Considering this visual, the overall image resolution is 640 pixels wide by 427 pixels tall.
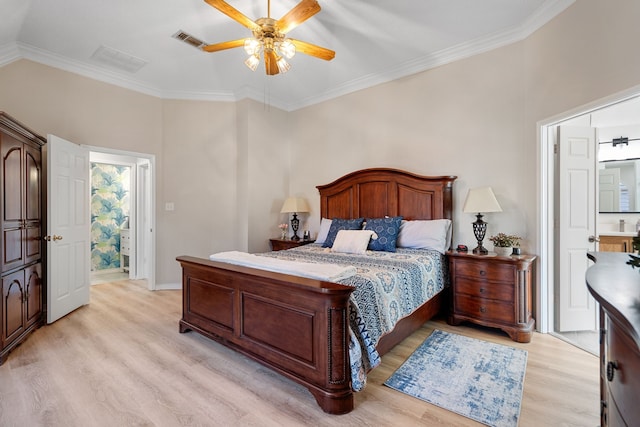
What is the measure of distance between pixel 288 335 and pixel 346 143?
3175 mm

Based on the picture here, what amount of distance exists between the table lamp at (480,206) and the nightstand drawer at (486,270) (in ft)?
0.51

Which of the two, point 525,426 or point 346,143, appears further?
point 346,143

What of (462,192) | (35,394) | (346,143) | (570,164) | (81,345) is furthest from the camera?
(346,143)

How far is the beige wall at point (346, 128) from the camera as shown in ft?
8.68

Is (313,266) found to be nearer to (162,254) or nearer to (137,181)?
(162,254)

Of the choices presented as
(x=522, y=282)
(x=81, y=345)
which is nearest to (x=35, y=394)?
(x=81, y=345)

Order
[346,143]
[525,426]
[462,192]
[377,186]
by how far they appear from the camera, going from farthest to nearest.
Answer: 1. [346,143]
2. [377,186]
3. [462,192]
4. [525,426]

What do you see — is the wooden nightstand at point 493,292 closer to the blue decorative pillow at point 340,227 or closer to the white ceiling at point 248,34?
the blue decorative pillow at point 340,227

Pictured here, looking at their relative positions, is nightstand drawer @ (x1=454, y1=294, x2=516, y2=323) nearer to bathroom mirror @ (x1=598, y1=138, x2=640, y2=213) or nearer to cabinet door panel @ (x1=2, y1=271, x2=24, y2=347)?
bathroom mirror @ (x1=598, y1=138, x2=640, y2=213)

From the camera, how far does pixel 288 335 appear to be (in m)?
1.99

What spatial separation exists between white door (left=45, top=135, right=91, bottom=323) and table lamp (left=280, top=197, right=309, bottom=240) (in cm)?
258

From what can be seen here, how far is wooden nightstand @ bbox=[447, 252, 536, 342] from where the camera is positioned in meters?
2.75

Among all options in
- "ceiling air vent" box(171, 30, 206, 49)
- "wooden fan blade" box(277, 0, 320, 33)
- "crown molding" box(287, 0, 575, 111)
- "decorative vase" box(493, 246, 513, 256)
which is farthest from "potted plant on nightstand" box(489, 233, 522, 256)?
"ceiling air vent" box(171, 30, 206, 49)

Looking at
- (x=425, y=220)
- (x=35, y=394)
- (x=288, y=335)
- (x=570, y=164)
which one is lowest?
(x=35, y=394)
